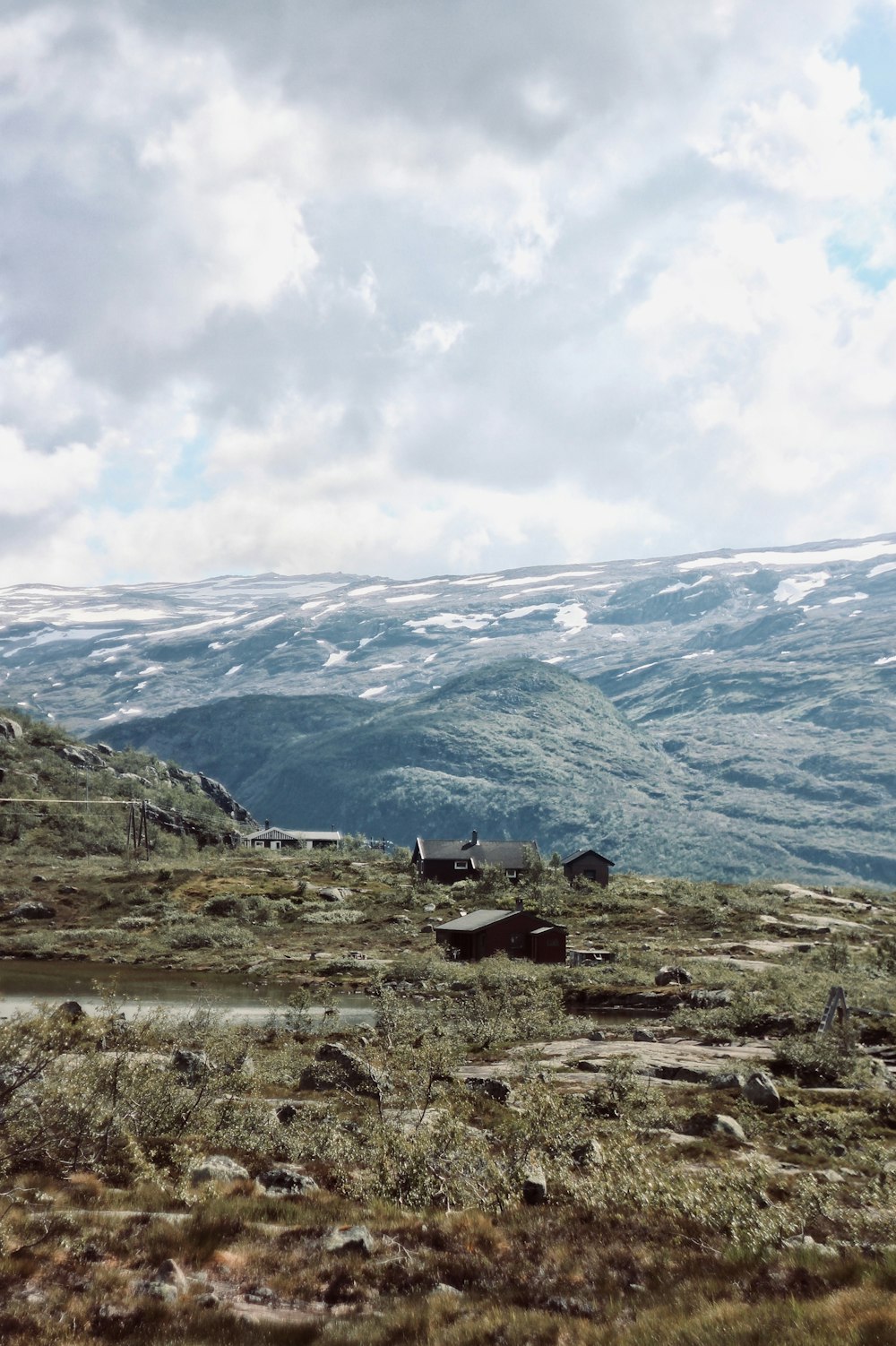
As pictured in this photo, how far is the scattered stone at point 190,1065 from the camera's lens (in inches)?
1084

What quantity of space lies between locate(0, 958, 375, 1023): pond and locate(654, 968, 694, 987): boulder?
20120mm

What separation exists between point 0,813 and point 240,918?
185ft

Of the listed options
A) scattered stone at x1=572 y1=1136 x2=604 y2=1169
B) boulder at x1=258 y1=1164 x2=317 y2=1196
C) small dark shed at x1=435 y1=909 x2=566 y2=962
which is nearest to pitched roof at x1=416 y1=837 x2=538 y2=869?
small dark shed at x1=435 y1=909 x2=566 y2=962

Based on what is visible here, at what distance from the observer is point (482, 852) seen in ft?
421

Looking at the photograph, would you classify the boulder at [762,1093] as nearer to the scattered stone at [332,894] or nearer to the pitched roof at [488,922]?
the pitched roof at [488,922]

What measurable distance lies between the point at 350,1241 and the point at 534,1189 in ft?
14.0

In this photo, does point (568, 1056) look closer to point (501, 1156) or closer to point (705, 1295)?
point (501, 1156)

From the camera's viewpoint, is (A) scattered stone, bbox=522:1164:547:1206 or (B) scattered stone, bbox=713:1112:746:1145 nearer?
(A) scattered stone, bbox=522:1164:547:1206

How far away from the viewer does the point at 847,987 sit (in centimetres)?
5634

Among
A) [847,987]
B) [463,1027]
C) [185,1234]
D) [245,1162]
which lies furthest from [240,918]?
[185,1234]

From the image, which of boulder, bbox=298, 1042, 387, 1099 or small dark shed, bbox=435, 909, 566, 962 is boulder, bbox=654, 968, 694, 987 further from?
boulder, bbox=298, 1042, 387, 1099

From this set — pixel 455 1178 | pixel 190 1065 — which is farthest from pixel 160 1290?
pixel 190 1065

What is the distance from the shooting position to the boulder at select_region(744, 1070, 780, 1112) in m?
33.2

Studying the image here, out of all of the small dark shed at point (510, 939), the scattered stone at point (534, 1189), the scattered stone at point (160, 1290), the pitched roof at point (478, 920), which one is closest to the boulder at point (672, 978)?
the small dark shed at point (510, 939)
